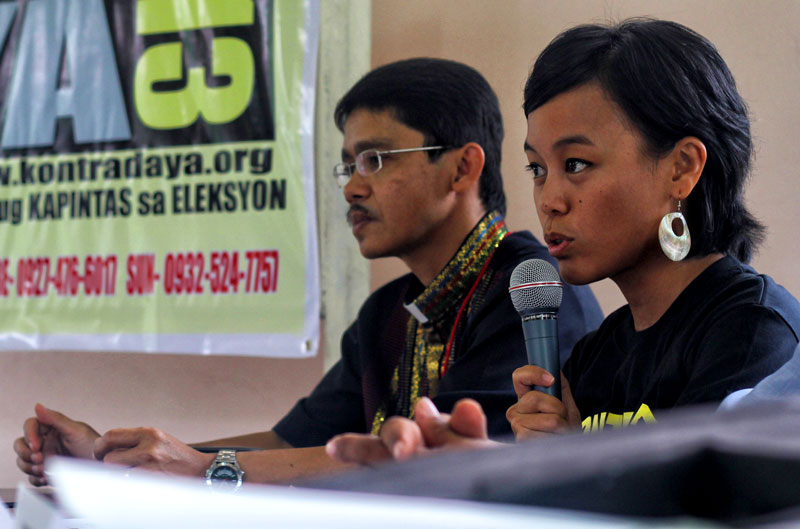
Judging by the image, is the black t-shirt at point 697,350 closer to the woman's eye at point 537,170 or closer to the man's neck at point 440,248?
the woman's eye at point 537,170

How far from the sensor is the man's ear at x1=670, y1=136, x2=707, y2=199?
98cm

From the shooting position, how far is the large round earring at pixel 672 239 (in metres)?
0.95

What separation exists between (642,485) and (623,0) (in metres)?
1.61

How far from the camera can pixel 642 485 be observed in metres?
0.30

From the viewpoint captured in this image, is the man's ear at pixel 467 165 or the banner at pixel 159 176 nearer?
the man's ear at pixel 467 165

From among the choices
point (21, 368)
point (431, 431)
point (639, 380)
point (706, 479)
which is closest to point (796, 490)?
point (706, 479)

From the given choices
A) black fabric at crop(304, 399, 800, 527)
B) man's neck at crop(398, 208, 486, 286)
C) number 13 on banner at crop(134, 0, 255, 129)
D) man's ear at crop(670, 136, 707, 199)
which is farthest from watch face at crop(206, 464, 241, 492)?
number 13 on banner at crop(134, 0, 255, 129)

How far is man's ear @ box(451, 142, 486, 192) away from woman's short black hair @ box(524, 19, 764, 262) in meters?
0.57

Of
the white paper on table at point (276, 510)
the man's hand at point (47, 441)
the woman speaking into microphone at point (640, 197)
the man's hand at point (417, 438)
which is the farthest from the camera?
the man's hand at point (47, 441)

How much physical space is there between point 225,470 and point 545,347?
1.68 ft

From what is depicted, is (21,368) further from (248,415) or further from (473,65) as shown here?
(473,65)

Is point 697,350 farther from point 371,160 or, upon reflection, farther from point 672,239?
point 371,160

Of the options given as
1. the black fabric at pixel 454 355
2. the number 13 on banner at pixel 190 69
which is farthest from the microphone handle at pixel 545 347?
the number 13 on banner at pixel 190 69

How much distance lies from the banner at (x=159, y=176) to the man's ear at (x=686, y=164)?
43.1 inches
